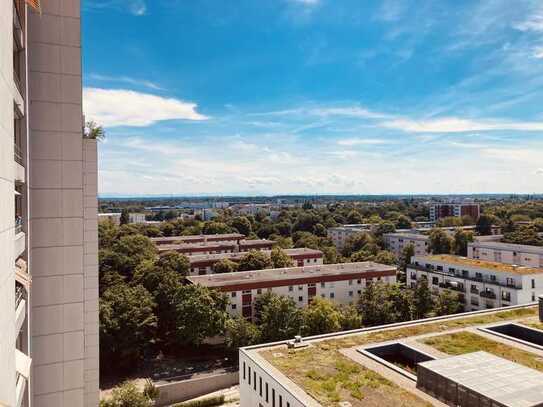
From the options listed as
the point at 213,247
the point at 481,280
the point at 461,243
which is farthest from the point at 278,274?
the point at 461,243

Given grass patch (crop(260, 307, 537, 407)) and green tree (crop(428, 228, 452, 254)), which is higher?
green tree (crop(428, 228, 452, 254))

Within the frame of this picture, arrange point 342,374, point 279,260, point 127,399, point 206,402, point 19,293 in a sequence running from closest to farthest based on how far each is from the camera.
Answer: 1. point 19,293
2. point 342,374
3. point 127,399
4. point 206,402
5. point 279,260

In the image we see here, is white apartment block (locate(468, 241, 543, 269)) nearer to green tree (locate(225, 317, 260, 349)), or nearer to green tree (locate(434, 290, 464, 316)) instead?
green tree (locate(434, 290, 464, 316))

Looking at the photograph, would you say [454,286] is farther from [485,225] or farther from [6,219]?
[485,225]

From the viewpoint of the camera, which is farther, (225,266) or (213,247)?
(213,247)

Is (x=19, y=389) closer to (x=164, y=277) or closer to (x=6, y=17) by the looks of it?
(x=6, y=17)

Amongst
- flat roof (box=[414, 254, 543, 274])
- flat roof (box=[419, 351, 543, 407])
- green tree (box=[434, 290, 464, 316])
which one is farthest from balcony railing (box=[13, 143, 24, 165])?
flat roof (box=[414, 254, 543, 274])

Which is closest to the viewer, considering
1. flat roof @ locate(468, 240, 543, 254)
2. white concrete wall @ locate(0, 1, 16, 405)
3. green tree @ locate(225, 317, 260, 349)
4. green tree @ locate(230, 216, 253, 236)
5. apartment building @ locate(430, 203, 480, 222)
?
white concrete wall @ locate(0, 1, 16, 405)
